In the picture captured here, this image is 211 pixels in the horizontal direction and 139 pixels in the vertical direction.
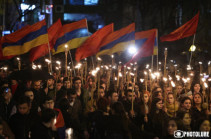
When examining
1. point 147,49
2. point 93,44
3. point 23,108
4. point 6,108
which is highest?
point 93,44

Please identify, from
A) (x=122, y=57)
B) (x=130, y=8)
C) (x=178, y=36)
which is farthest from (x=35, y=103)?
(x=130, y=8)

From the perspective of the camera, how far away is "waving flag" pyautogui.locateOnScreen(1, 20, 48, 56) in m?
9.76

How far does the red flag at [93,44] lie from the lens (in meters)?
10.3

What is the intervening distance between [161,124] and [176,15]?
87.4 feet

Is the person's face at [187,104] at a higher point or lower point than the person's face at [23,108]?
lower

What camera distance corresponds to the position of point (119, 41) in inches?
400

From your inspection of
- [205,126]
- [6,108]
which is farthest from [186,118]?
[6,108]

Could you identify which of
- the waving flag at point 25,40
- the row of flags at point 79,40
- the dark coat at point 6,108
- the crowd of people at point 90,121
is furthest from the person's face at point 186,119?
the waving flag at point 25,40

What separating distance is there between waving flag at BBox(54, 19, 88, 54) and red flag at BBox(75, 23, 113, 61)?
17.1 inches

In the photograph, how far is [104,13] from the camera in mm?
45500

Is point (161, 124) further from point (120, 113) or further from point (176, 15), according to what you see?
point (176, 15)

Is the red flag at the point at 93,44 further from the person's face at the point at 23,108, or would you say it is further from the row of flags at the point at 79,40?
the person's face at the point at 23,108

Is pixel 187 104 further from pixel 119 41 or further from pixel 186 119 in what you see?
pixel 119 41

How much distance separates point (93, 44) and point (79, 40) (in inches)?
31.1
